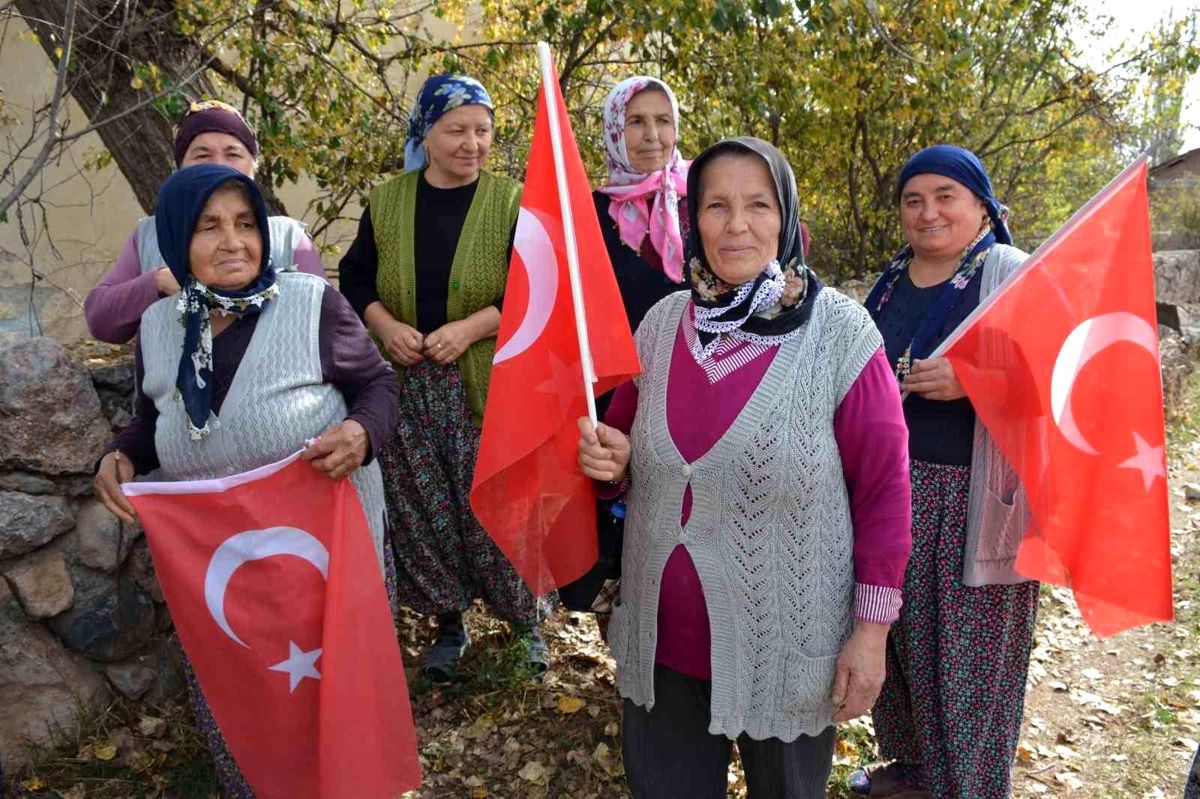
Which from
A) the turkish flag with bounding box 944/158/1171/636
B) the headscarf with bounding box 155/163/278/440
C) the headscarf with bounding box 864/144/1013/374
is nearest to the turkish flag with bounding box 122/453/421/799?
the headscarf with bounding box 155/163/278/440

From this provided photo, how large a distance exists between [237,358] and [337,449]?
0.35 metres

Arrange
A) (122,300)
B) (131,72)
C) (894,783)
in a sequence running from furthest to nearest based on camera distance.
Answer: (131,72)
(894,783)
(122,300)

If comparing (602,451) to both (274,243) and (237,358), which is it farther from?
(274,243)

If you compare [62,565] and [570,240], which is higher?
[570,240]

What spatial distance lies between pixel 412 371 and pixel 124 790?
172 cm

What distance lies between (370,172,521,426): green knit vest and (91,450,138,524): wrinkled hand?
1.13 m

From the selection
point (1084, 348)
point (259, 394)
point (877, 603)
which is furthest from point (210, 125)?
point (1084, 348)

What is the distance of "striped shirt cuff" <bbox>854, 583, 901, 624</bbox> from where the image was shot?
202 centimetres

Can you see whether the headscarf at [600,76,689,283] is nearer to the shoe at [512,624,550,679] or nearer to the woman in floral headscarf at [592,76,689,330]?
A: the woman in floral headscarf at [592,76,689,330]

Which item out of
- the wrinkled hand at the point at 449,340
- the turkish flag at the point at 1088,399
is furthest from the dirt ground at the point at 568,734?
the wrinkled hand at the point at 449,340

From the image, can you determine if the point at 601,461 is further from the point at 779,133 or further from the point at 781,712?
the point at 779,133

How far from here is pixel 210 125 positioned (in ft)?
10.5

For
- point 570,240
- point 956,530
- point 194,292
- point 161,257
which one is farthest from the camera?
point 161,257

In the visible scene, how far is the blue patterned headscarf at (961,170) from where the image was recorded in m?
2.91
